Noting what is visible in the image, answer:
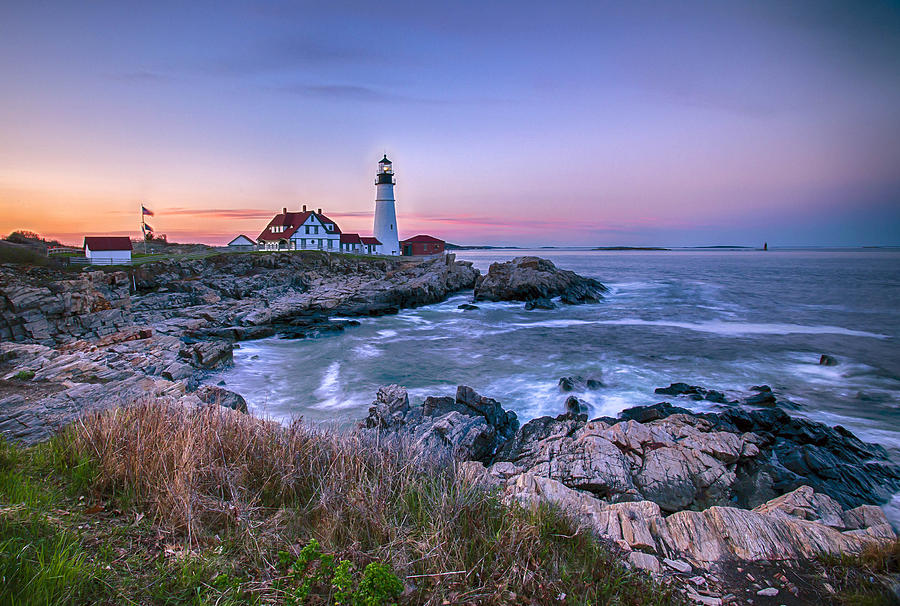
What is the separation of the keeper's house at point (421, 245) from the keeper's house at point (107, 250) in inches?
1526

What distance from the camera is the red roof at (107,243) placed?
3272cm

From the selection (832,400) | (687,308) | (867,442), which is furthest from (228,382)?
(687,308)

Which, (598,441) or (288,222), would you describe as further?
(288,222)

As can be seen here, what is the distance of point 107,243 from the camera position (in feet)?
110

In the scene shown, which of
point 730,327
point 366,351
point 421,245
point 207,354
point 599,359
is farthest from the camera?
point 421,245

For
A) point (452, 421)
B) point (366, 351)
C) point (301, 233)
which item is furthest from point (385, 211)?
point (452, 421)

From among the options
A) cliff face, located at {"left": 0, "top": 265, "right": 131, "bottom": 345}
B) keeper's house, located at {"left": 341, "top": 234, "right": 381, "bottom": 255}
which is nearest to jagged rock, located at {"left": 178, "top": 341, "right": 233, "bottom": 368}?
cliff face, located at {"left": 0, "top": 265, "right": 131, "bottom": 345}

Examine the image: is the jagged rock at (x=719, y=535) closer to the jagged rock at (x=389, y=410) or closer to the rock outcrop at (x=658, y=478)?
the rock outcrop at (x=658, y=478)

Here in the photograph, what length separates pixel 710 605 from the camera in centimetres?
337

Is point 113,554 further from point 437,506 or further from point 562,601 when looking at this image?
point 562,601

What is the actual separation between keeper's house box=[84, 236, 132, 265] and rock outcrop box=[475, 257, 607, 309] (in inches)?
1188

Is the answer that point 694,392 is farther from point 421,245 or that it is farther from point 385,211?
point 421,245

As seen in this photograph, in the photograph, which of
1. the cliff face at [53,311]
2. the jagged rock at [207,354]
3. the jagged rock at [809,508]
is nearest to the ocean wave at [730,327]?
the jagged rock at [207,354]

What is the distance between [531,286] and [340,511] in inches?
1452
